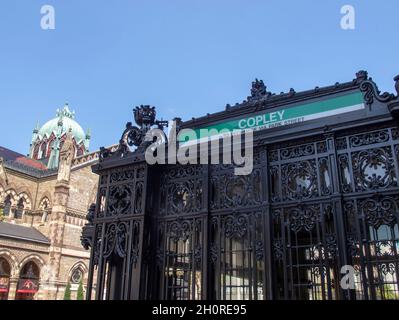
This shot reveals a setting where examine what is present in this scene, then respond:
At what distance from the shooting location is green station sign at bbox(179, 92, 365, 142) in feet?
20.7

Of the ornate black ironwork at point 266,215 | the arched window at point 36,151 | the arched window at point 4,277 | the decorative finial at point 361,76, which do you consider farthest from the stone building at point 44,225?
the decorative finial at point 361,76

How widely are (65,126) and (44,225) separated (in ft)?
97.7

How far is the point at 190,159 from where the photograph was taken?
733 cm

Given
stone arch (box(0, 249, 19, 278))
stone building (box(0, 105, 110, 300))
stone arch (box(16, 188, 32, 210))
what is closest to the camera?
stone arch (box(0, 249, 19, 278))

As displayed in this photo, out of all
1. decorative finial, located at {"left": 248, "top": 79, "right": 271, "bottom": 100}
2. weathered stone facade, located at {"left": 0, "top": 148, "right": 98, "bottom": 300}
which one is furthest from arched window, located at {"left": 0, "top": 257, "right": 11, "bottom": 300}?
decorative finial, located at {"left": 248, "top": 79, "right": 271, "bottom": 100}

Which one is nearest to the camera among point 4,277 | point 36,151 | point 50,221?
point 4,277

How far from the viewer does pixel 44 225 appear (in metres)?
35.7

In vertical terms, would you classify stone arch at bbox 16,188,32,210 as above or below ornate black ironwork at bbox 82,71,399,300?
above

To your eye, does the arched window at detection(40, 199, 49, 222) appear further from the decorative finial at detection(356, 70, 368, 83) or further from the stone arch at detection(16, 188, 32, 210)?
the decorative finial at detection(356, 70, 368, 83)

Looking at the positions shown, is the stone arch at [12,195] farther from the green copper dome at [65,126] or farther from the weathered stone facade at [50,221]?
the green copper dome at [65,126]

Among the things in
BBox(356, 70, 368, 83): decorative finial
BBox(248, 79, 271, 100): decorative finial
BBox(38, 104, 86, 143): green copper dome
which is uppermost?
BBox(38, 104, 86, 143): green copper dome

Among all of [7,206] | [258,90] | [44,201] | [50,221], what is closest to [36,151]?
[44,201]

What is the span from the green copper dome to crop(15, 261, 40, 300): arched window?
31.0m

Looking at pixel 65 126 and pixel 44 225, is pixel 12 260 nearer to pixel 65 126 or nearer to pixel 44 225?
pixel 44 225
